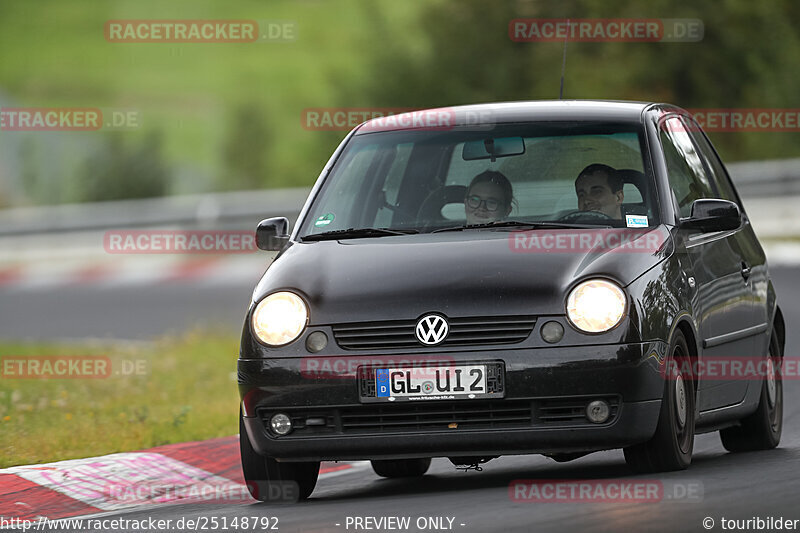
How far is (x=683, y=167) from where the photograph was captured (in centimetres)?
911

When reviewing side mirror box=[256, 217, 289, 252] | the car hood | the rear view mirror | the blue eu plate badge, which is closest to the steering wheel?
the car hood

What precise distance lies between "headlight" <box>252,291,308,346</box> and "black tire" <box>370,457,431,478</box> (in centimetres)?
169

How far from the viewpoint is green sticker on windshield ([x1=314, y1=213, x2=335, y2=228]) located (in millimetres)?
8703

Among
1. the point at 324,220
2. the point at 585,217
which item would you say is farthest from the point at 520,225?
the point at 324,220

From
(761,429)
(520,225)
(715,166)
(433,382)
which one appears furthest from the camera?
(715,166)

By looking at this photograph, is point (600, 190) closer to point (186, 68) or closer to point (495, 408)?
point (495, 408)

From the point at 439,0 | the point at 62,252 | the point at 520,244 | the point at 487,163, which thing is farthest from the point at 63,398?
the point at 439,0

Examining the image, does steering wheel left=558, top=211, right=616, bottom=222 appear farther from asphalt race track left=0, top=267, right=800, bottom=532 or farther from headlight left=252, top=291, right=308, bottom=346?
headlight left=252, top=291, right=308, bottom=346

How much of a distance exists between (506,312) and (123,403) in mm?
5859

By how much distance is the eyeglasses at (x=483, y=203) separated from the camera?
8492mm

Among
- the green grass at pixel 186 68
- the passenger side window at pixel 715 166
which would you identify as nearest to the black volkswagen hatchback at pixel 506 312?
the passenger side window at pixel 715 166

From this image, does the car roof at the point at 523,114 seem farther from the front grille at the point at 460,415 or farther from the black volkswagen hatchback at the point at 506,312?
the front grille at the point at 460,415

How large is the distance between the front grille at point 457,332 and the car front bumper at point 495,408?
0.05 meters

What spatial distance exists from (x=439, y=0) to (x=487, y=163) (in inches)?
1020
